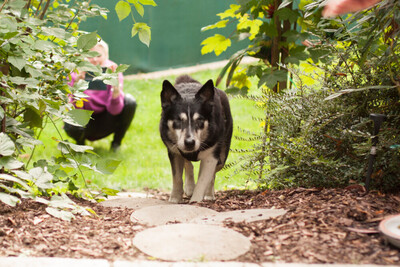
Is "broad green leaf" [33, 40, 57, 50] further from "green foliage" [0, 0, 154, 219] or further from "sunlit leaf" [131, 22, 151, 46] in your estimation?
"sunlit leaf" [131, 22, 151, 46]

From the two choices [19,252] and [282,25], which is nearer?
[19,252]

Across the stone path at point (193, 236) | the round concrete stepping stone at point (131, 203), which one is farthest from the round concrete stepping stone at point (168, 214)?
the round concrete stepping stone at point (131, 203)

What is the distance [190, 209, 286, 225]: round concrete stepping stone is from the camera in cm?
292

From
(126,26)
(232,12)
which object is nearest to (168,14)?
(126,26)

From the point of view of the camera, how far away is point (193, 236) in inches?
98.9

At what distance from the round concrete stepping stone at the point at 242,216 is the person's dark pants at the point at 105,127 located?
5.16 meters

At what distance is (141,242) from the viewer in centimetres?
249

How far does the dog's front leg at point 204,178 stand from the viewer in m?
4.18

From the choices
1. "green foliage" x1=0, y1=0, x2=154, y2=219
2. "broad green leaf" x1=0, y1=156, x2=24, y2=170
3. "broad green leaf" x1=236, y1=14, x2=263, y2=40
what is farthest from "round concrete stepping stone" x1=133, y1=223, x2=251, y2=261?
"broad green leaf" x1=236, y1=14, x2=263, y2=40

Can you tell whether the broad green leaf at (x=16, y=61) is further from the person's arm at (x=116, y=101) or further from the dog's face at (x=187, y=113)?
the person's arm at (x=116, y=101)

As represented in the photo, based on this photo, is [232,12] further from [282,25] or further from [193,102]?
[193,102]

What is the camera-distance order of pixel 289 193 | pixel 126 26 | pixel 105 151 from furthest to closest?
1. pixel 126 26
2. pixel 105 151
3. pixel 289 193

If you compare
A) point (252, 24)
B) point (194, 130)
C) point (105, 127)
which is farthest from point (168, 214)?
point (105, 127)

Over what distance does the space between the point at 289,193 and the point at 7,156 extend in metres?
1.95
